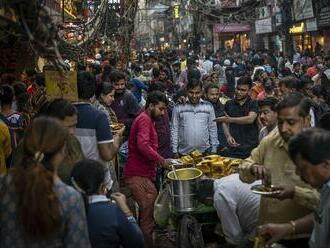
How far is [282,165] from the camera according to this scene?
4551 mm

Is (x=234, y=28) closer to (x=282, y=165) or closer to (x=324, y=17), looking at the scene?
(x=324, y=17)

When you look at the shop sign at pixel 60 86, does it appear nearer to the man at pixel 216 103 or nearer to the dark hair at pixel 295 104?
the dark hair at pixel 295 104

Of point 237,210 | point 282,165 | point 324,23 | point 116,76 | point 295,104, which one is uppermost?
point 324,23

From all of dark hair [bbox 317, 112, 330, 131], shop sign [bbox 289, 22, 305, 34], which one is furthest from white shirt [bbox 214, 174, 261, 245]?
shop sign [bbox 289, 22, 305, 34]

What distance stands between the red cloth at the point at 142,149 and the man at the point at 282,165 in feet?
8.06

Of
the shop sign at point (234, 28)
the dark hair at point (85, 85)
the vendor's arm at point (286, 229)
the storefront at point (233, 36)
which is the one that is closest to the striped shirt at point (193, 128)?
the dark hair at point (85, 85)

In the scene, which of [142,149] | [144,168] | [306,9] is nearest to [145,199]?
[144,168]

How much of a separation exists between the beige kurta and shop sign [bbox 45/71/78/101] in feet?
6.53

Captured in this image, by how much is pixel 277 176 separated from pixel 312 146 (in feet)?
3.89

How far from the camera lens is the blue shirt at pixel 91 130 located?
559 centimetres

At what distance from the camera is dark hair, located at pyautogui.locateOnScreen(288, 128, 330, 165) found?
3.36 m

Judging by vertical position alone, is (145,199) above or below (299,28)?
below

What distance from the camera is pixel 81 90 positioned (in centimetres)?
585

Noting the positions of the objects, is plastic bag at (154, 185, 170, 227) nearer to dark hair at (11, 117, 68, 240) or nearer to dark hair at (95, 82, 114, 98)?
dark hair at (95, 82, 114, 98)
